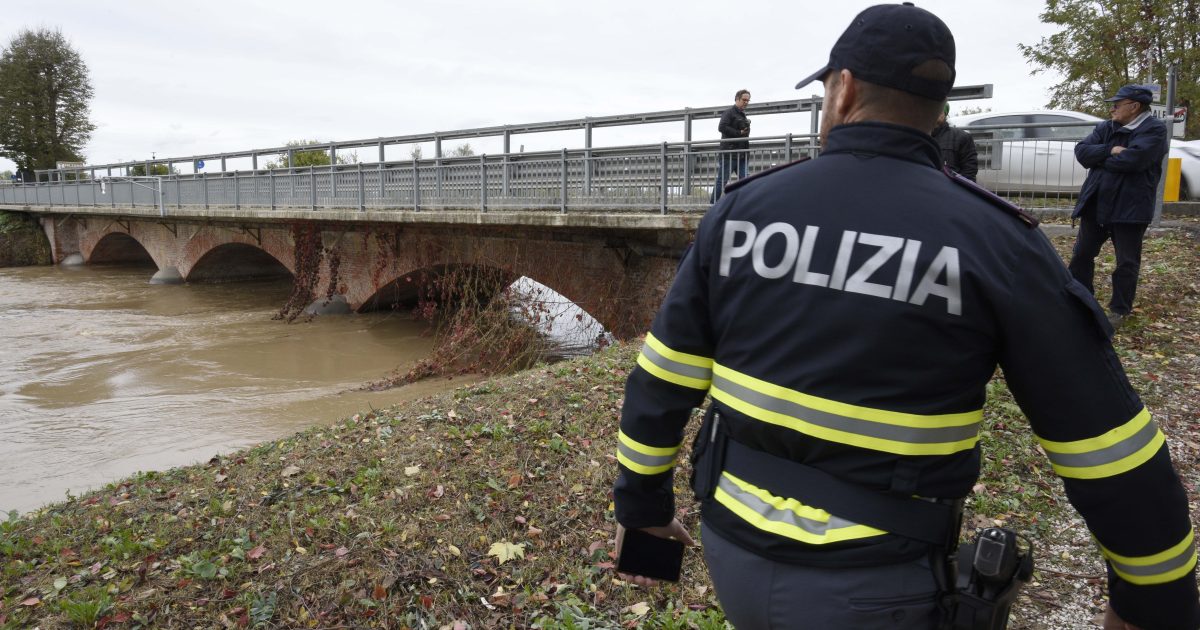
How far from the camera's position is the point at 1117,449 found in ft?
4.44

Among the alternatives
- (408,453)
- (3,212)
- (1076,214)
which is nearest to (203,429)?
(408,453)

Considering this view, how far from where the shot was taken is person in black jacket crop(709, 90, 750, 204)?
31.3 feet

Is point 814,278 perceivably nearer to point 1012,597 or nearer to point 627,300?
point 1012,597

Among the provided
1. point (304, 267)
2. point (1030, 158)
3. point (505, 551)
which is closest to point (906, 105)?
point (505, 551)

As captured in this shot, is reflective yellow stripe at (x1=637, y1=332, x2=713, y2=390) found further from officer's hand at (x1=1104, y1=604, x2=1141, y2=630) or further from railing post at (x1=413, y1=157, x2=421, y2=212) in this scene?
railing post at (x1=413, y1=157, x2=421, y2=212)

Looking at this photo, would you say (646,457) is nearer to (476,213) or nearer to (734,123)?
(734,123)

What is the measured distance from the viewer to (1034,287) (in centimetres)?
134

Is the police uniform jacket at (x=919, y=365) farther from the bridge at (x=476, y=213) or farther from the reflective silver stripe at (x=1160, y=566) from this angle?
the bridge at (x=476, y=213)

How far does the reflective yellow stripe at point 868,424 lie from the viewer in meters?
1.38

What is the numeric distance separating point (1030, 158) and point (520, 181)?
7.41 metres

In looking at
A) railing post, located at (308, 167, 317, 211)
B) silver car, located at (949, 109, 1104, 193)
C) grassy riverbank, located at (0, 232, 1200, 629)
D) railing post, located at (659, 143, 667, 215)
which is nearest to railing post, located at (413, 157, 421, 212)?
railing post, located at (308, 167, 317, 211)

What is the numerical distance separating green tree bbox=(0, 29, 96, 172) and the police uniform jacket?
207ft

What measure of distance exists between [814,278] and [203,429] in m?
10.3

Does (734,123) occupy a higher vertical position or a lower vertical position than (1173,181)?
higher
